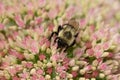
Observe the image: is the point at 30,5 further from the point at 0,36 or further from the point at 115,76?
the point at 115,76

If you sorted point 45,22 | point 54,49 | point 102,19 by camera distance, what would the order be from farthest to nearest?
point 102,19 < point 45,22 < point 54,49

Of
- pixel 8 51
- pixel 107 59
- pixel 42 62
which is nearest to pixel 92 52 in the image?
pixel 107 59

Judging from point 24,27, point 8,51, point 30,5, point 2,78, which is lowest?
point 2,78
